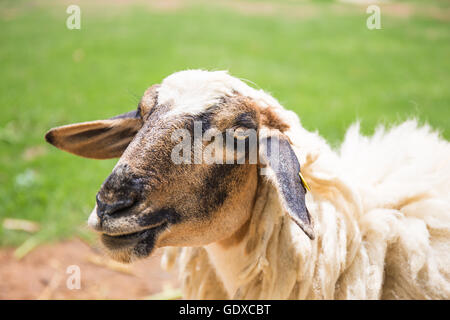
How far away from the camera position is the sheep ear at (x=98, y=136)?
2607 millimetres

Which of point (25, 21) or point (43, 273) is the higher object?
point (25, 21)

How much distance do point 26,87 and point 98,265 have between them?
5058mm

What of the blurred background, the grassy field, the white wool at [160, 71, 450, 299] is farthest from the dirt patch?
the white wool at [160, 71, 450, 299]

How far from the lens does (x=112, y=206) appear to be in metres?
1.96

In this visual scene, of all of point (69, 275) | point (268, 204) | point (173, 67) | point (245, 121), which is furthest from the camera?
point (173, 67)

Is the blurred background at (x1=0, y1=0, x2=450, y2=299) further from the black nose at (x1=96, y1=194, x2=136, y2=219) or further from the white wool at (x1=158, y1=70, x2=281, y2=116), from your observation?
the black nose at (x1=96, y1=194, x2=136, y2=219)

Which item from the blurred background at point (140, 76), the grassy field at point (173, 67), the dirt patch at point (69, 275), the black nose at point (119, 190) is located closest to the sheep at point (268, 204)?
the black nose at point (119, 190)

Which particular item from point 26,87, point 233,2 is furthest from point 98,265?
point 233,2

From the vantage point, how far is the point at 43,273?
13.8ft

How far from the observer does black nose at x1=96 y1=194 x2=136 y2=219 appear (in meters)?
1.96

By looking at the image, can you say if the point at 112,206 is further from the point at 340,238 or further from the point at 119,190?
the point at 340,238

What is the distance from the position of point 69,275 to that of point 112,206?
8.33 ft

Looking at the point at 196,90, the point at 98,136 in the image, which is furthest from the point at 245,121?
the point at 98,136
